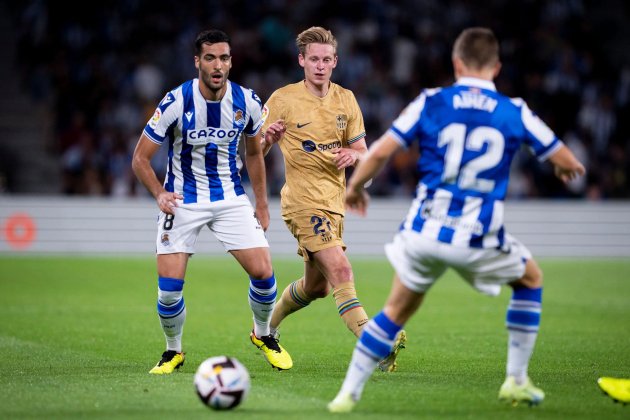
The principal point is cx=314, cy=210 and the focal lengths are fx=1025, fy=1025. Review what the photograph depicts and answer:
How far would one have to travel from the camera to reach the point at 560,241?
22547 mm

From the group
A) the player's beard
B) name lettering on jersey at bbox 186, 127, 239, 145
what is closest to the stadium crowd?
name lettering on jersey at bbox 186, 127, 239, 145

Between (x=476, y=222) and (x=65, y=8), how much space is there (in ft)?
67.1

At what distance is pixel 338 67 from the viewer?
24.5 metres

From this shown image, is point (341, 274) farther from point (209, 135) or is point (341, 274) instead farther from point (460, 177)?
point (460, 177)

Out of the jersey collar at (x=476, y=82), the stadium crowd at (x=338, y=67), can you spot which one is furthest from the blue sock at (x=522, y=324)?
the stadium crowd at (x=338, y=67)

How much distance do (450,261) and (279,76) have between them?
1868cm

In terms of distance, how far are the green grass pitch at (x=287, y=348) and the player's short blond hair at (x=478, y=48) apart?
2146mm

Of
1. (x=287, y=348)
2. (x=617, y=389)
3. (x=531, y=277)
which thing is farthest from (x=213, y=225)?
(x=617, y=389)

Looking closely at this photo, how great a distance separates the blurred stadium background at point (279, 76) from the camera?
74.9 feet

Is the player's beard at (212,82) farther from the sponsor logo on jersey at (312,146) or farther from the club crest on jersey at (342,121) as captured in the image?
the club crest on jersey at (342,121)

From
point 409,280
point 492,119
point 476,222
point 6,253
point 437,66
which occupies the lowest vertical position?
point 6,253

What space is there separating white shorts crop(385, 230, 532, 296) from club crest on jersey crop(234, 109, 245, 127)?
2.25 metres

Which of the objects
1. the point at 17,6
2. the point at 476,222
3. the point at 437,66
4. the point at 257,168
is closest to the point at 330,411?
the point at 476,222

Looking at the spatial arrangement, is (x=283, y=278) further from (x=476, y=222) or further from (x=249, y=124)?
(x=476, y=222)
